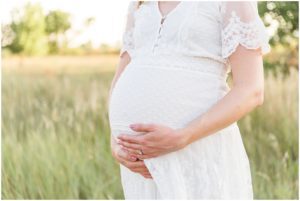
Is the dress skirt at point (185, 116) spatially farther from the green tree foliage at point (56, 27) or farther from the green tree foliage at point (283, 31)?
the green tree foliage at point (56, 27)

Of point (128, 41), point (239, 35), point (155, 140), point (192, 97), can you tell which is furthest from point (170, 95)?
point (128, 41)

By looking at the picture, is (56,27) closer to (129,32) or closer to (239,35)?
(129,32)

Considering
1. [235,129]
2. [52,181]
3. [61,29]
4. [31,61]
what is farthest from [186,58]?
[31,61]

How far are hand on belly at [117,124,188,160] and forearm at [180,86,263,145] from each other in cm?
3

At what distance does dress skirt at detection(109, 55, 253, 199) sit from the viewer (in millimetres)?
2066

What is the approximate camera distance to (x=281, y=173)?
425 cm

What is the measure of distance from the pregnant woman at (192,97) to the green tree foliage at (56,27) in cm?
413

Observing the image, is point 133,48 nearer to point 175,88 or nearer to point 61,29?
point 175,88

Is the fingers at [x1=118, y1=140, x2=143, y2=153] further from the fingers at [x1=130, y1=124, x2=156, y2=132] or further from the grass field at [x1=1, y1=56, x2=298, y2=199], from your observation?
the grass field at [x1=1, y1=56, x2=298, y2=199]

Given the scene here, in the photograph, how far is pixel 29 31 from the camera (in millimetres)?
6945

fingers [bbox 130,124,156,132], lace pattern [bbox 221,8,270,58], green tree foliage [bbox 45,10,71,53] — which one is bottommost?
green tree foliage [bbox 45,10,71,53]

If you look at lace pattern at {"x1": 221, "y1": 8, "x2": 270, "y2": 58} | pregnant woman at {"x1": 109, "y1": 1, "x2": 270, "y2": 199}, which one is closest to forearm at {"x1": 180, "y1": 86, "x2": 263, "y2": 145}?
pregnant woman at {"x1": 109, "y1": 1, "x2": 270, "y2": 199}

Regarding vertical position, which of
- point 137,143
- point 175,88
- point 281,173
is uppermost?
point 175,88

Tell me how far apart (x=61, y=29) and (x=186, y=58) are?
16.1 feet
